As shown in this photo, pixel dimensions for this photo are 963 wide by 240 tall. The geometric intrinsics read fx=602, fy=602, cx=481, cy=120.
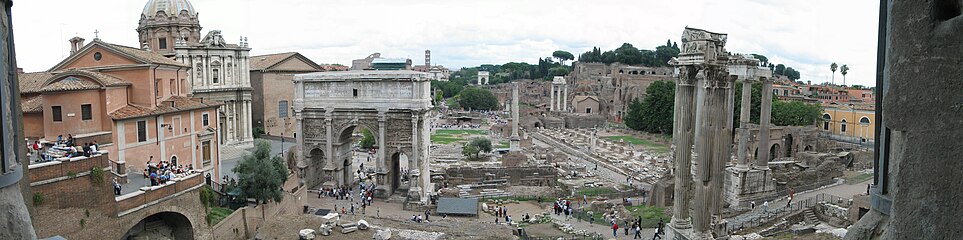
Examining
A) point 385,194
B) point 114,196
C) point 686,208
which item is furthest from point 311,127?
point 686,208

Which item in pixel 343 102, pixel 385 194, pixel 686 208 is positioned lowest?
pixel 385 194

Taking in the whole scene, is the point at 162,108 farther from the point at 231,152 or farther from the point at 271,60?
the point at 271,60

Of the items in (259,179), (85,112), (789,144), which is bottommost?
(789,144)

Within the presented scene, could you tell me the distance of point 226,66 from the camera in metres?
37.2

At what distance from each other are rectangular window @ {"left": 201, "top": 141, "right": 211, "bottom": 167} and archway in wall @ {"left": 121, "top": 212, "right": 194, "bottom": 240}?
7.63 meters

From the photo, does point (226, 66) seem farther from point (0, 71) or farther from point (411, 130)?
point (0, 71)

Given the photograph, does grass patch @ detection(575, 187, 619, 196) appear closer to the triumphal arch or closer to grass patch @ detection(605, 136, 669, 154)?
the triumphal arch

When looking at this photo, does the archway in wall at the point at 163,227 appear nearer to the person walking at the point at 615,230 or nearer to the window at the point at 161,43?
the person walking at the point at 615,230

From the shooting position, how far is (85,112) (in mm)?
18328

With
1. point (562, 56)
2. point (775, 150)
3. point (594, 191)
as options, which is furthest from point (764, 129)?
point (562, 56)

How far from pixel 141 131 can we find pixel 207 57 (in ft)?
56.7

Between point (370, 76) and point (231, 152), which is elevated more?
point (370, 76)

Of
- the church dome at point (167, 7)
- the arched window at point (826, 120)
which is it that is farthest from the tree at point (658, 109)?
the church dome at point (167, 7)

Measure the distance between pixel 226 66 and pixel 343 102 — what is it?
491 inches
